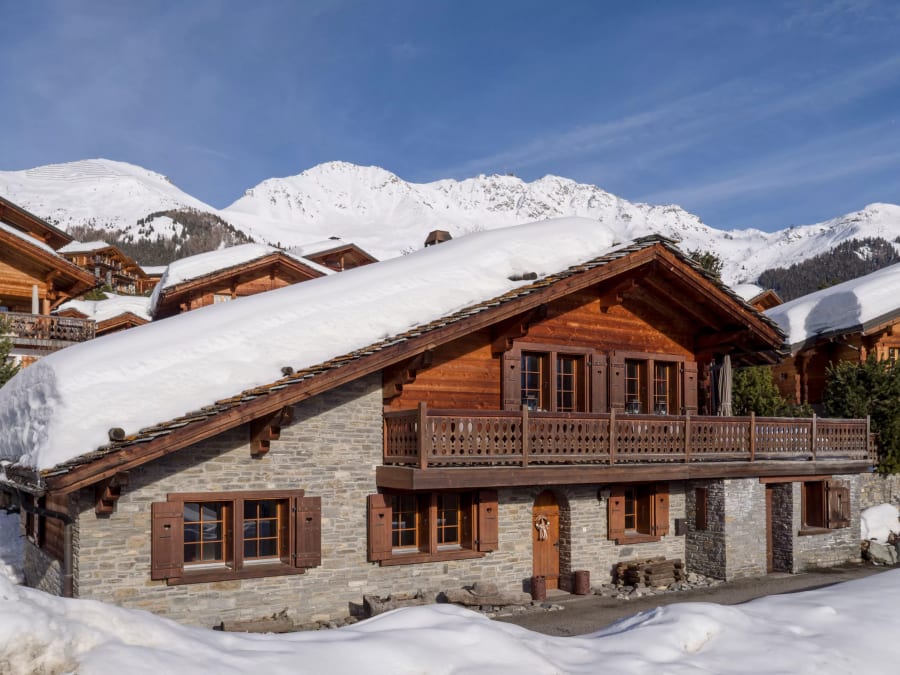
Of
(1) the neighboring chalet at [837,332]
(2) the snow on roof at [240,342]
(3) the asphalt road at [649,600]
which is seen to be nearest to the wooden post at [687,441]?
(3) the asphalt road at [649,600]

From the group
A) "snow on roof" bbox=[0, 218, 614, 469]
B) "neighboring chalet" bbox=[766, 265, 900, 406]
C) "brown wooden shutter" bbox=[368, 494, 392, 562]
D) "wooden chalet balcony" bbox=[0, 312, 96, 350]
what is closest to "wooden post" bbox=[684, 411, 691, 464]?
"snow on roof" bbox=[0, 218, 614, 469]

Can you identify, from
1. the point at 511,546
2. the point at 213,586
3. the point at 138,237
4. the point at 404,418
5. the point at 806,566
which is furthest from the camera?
the point at 138,237

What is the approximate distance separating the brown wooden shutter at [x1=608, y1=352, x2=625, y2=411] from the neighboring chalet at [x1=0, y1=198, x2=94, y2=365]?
62.6 ft

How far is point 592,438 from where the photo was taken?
15117mm

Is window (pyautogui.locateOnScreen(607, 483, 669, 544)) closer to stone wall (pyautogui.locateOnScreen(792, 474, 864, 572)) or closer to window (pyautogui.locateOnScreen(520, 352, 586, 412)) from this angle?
window (pyautogui.locateOnScreen(520, 352, 586, 412))

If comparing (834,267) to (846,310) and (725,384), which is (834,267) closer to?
(846,310)

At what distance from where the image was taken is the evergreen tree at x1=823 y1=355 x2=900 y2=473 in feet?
76.9

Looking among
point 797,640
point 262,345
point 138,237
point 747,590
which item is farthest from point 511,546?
point 138,237

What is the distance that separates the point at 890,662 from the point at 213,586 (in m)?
9.38

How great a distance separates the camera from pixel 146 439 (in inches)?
434

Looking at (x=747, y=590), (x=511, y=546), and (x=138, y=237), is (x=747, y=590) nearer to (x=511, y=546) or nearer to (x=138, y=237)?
(x=511, y=546)

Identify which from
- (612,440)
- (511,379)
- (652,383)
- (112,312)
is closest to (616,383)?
(652,383)

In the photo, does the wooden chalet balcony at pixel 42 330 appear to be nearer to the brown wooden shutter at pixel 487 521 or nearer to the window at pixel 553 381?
the window at pixel 553 381

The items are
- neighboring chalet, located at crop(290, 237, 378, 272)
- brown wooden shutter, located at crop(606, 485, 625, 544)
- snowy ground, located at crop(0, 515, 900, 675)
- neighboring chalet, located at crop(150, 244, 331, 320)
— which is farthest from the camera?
neighboring chalet, located at crop(290, 237, 378, 272)
